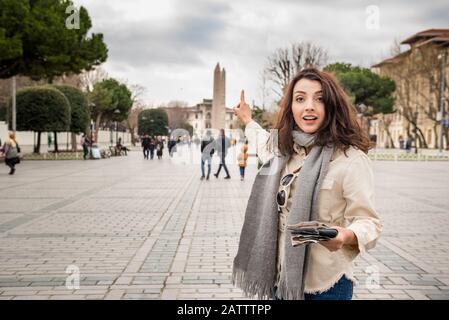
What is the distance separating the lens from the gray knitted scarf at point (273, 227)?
2.12 metres

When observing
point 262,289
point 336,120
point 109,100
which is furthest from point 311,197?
point 109,100

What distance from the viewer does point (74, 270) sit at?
18.3 feet

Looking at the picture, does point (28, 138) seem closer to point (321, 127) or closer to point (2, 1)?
point (2, 1)

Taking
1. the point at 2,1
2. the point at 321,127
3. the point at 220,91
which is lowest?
the point at 321,127

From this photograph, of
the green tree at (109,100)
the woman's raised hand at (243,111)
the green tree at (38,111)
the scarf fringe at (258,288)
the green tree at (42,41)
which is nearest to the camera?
the scarf fringe at (258,288)

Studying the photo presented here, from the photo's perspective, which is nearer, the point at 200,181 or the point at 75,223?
the point at 75,223

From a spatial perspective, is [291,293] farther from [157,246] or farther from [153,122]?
[153,122]

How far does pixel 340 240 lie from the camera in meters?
1.92

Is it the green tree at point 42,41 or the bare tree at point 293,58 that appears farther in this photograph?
the bare tree at point 293,58

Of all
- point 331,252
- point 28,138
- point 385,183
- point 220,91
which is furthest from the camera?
point 28,138

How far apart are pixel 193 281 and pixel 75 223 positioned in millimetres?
4176

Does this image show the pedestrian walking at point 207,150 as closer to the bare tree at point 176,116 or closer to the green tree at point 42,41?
the green tree at point 42,41

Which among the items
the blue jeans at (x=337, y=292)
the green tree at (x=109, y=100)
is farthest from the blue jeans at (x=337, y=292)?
the green tree at (x=109, y=100)
